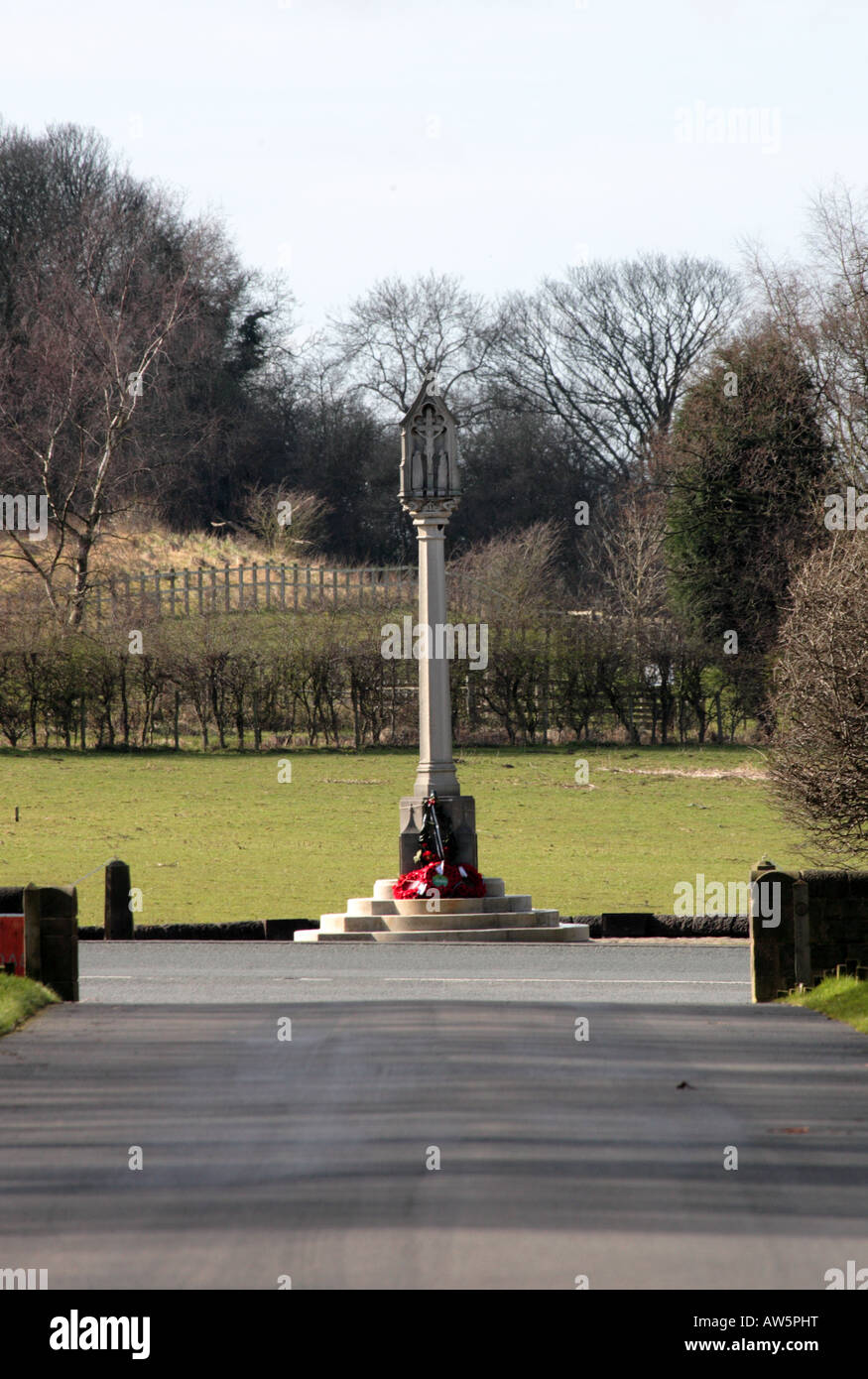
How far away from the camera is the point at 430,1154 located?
6441mm

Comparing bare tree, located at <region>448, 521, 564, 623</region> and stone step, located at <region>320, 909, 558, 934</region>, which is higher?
bare tree, located at <region>448, 521, 564, 623</region>

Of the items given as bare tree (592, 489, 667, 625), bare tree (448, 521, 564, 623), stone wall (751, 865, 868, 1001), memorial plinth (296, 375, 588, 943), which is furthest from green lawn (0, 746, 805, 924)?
bare tree (592, 489, 667, 625)

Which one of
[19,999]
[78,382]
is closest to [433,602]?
[19,999]

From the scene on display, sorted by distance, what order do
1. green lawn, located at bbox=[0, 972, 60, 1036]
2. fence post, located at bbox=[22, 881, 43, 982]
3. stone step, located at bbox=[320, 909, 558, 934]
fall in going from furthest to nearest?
stone step, located at bbox=[320, 909, 558, 934] → fence post, located at bbox=[22, 881, 43, 982] → green lawn, located at bbox=[0, 972, 60, 1036]

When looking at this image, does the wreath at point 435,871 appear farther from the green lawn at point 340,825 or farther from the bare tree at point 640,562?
the bare tree at point 640,562

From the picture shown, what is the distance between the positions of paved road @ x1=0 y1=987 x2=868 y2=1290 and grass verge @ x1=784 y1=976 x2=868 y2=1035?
0.93 feet

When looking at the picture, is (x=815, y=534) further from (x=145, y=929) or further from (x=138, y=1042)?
(x=138, y=1042)

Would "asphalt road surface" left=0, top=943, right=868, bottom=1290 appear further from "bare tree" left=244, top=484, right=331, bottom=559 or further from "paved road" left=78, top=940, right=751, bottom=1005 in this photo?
"bare tree" left=244, top=484, right=331, bottom=559

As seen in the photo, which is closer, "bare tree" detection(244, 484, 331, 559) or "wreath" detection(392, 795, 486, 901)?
"wreath" detection(392, 795, 486, 901)

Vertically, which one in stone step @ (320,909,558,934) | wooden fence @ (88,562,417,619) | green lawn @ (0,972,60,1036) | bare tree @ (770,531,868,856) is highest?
wooden fence @ (88,562,417,619)

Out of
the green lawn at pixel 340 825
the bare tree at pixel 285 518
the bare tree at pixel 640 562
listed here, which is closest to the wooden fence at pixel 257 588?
the bare tree at pixel 285 518

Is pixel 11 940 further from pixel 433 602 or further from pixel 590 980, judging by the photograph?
pixel 433 602

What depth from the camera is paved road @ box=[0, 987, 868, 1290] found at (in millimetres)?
5242

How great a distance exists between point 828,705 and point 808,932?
639 centimetres
